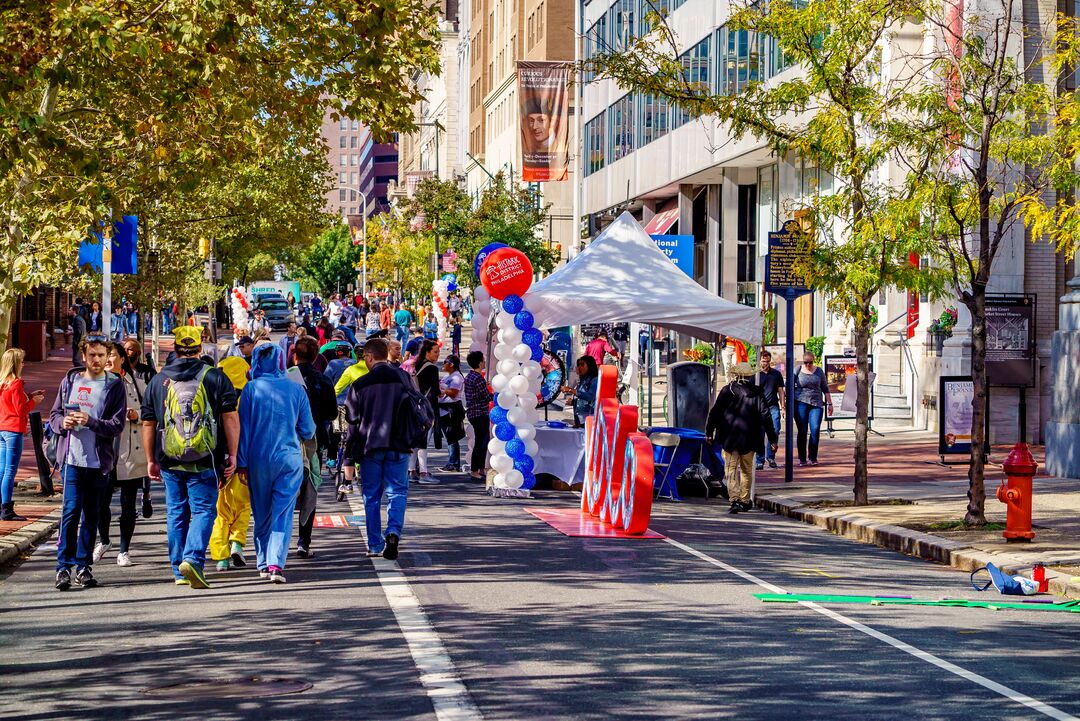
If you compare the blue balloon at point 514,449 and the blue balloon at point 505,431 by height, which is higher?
the blue balloon at point 505,431

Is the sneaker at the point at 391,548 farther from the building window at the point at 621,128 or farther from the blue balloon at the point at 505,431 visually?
the building window at the point at 621,128

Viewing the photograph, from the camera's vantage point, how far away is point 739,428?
18062mm

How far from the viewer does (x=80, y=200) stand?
1742 centimetres

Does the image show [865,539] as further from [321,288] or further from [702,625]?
[321,288]

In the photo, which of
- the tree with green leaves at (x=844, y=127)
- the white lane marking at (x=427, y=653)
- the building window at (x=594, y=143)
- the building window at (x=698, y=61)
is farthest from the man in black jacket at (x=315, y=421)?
the building window at (x=594, y=143)

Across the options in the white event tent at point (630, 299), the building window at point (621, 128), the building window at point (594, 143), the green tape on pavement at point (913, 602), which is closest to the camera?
the green tape on pavement at point (913, 602)

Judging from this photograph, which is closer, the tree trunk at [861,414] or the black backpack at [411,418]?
the black backpack at [411,418]

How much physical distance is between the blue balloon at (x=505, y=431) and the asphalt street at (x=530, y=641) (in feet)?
18.0

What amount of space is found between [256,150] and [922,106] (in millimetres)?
8864

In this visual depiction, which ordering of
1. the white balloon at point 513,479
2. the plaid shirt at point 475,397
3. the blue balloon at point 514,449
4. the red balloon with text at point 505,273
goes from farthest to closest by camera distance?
1. the plaid shirt at point 475,397
2. the red balloon with text at point 505,273
3. the blue balloon at point 514,449
4. the white balloon at point 513,479

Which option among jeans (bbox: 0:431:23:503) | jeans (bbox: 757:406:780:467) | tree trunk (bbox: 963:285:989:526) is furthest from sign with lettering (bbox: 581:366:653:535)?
jeans (bbox: 0:431:23:503)

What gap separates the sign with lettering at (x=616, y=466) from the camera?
49.9 feet

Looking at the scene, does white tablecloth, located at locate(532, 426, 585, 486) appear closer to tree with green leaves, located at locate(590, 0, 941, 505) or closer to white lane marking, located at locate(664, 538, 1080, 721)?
tree with green leaves, located at locate(590, 0, 941, 505)

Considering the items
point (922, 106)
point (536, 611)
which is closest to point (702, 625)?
point (536, 611)
